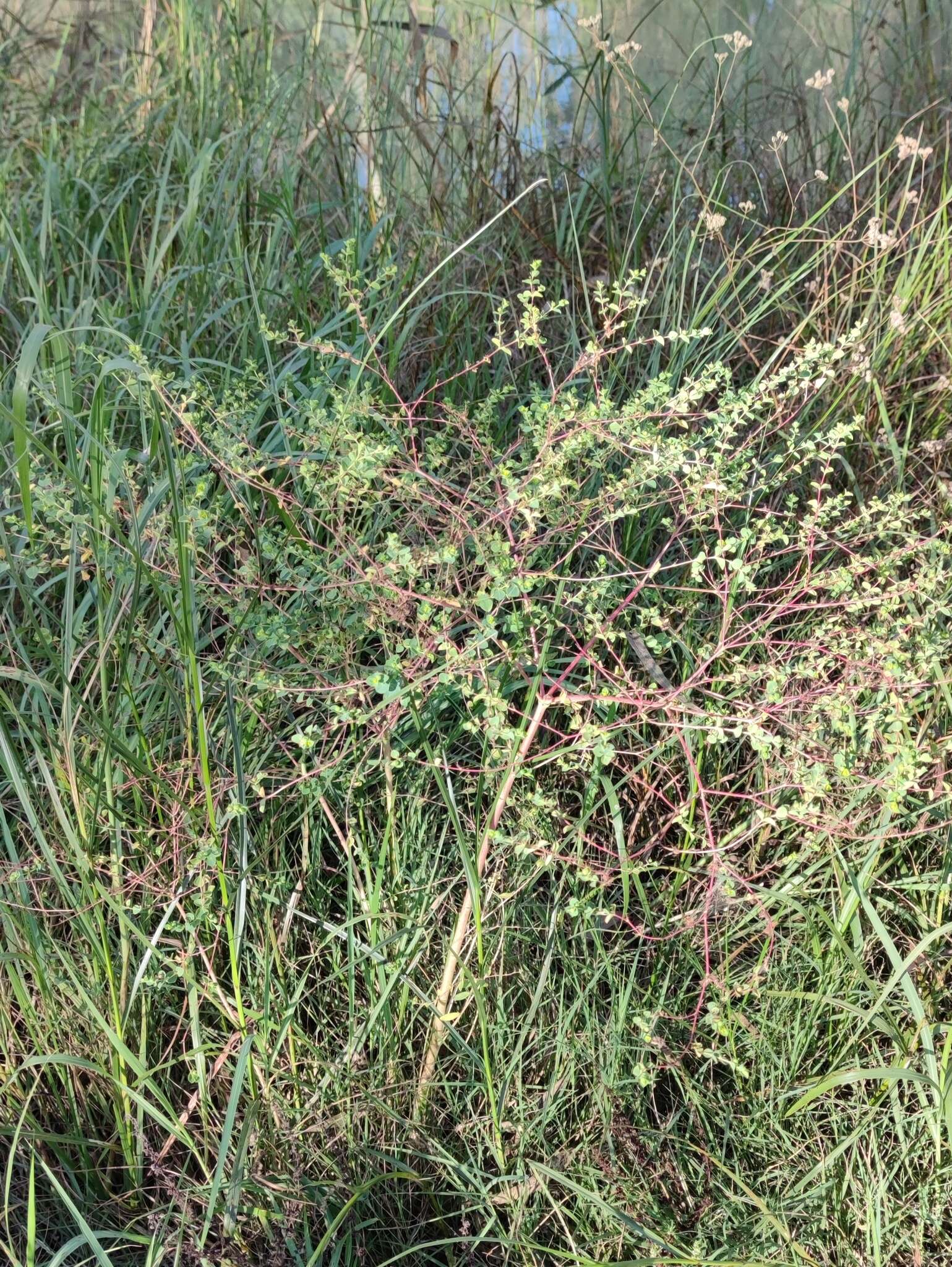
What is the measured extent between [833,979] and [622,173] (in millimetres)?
1753

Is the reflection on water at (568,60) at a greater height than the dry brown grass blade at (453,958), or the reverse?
the reflection on water at (568,60)

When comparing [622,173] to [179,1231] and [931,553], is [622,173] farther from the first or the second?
[179,1231]

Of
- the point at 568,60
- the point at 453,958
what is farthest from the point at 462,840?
the point at 568,60

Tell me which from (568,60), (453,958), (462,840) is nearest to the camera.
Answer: (462,840)

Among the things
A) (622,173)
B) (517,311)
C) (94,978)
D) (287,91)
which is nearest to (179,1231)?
(94,978)

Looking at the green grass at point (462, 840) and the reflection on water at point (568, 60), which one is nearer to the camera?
the green grass at point (462, 840)

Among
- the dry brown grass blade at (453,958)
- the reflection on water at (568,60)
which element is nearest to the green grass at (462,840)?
the dry brown grass blade at (453,958)

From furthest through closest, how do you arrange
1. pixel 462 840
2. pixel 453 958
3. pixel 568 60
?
1. pixel 568 60
2. pixel 453 958
3. pixel 462 840

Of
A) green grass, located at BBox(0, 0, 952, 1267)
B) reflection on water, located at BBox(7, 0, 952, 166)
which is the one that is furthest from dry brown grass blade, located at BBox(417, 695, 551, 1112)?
reflection on water, located at BBox(7, 0, 952, 166)

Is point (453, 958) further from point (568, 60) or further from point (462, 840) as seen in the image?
point (568, 60)

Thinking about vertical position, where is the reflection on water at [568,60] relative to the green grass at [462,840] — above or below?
above

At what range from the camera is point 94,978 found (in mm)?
1374

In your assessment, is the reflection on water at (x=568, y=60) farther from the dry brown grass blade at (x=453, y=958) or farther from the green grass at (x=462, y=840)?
the dry brown grass blade at (x=453, y=958)

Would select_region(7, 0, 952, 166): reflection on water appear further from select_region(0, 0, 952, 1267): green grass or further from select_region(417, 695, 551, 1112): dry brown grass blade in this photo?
select_region(417, 695, 551, 1112): dry brown grass blade
